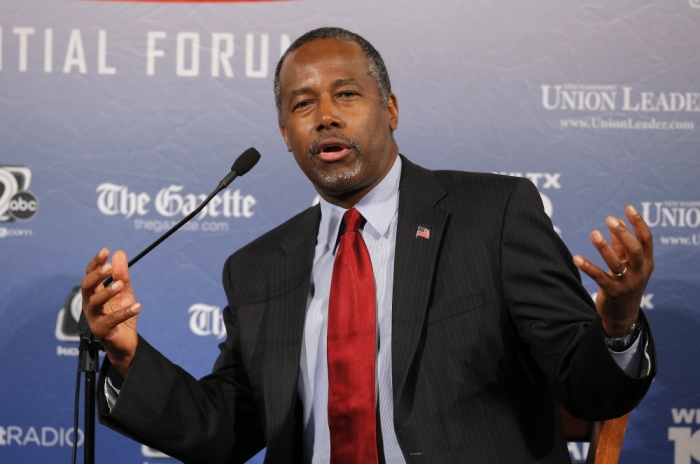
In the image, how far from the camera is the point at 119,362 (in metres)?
1.85

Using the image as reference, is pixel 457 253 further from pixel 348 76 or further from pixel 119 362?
pixel 119 362

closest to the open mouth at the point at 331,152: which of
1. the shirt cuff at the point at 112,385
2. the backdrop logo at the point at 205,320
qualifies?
the shirt cuff at the point at 112,385

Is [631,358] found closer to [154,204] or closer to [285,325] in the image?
[285,325]

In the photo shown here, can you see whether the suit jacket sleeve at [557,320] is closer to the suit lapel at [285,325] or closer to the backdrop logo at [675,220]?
the suit lapel at [285,325]

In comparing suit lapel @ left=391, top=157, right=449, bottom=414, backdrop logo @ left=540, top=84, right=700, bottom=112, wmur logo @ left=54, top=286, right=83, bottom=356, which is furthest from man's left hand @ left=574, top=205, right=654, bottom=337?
wmur logo @ left=54, top=286, right=83, bottom=356

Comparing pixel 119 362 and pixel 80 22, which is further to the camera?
pixel 80 22

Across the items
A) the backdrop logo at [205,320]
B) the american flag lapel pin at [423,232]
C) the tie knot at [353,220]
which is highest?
the tie knot at [353,220]

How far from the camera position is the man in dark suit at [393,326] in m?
1.69

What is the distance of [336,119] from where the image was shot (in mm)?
2002

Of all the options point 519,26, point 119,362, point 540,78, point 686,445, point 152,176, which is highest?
point 519,26

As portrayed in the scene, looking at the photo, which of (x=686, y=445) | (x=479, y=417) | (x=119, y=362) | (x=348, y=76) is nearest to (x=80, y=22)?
(x=348, y=76)

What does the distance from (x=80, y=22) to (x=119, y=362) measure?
1.59 metres

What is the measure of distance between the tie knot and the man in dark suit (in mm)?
37

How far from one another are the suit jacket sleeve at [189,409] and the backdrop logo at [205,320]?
62cm
